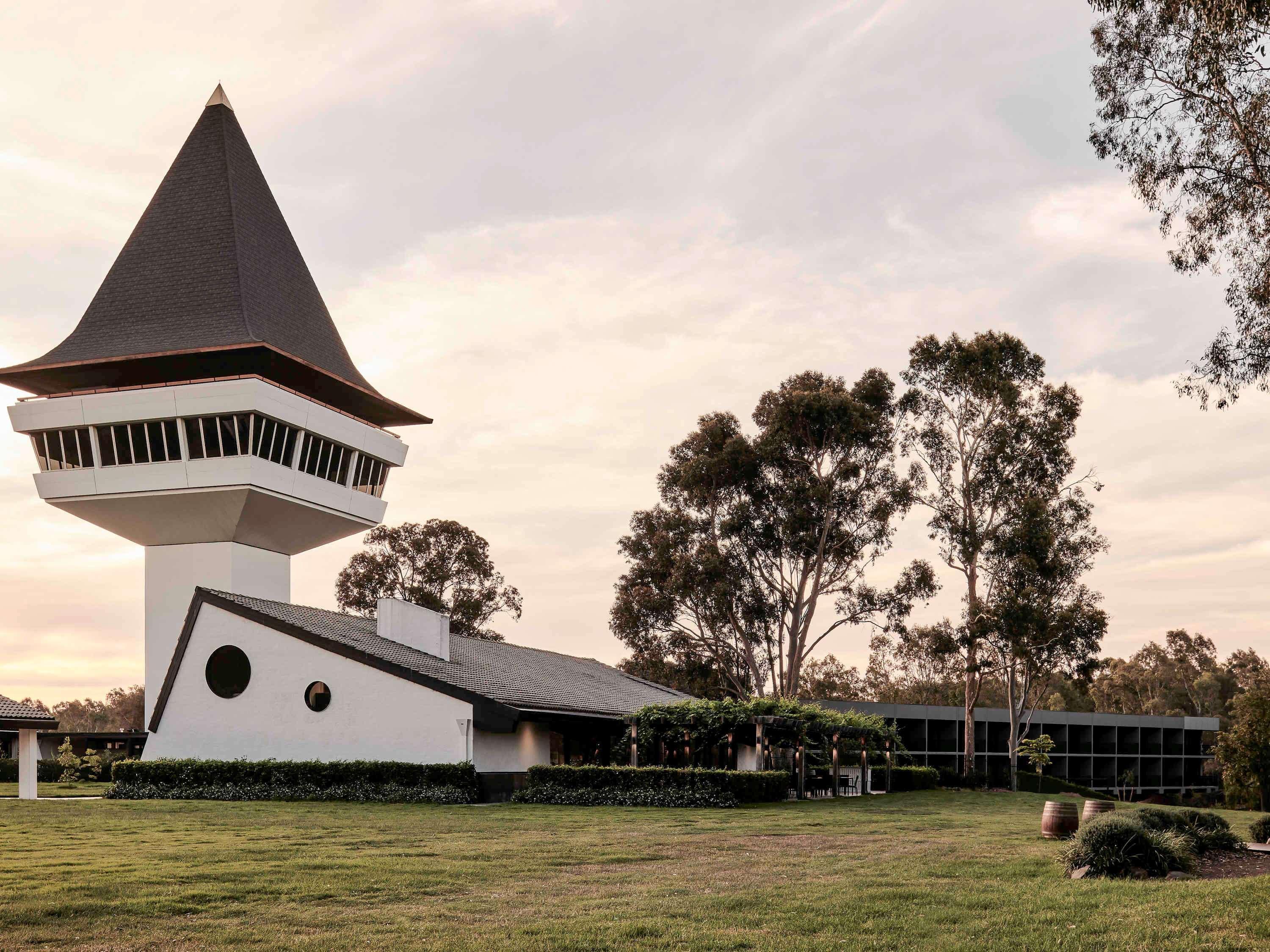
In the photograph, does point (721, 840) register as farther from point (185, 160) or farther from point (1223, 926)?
point (185, 160)

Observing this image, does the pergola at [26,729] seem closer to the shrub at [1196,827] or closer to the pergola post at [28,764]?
the pergola post at [28,764]

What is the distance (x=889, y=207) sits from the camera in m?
30.4

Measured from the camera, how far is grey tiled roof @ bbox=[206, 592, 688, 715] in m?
33.4

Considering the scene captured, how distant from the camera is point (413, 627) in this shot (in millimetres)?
37938

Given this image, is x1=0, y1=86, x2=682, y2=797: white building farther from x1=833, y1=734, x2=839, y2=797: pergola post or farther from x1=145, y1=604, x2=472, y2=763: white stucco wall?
x1=833, y1=734, x2=839, y2=797: pergola post

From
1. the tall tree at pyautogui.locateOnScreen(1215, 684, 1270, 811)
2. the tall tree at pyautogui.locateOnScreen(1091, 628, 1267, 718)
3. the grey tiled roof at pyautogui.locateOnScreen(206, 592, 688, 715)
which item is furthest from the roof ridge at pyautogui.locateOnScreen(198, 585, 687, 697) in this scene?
the tall tree at pyautogui.locateOnScreen(1091, 628, 1267, 718)

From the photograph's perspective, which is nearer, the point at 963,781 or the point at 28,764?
the point at 28,764

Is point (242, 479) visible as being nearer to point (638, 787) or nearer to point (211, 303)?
point (211, 303)

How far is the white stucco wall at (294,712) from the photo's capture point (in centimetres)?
3167

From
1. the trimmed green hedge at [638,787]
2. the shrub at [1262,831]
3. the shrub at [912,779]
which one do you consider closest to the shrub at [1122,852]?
the shrub at [1262,831]

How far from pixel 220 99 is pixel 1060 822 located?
46.9 m

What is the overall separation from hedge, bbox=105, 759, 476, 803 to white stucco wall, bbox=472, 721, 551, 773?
1.23 metres

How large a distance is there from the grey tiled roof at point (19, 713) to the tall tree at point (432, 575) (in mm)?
32722

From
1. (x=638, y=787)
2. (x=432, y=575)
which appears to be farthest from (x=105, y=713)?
(x=638, y=787)
